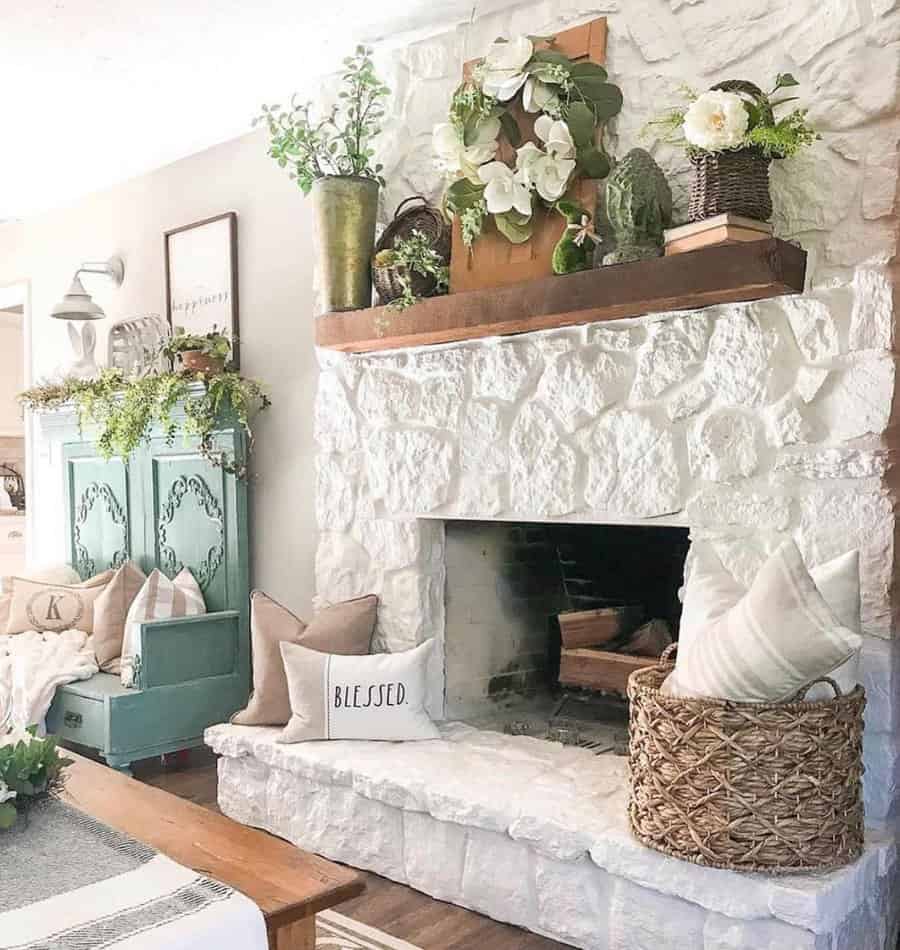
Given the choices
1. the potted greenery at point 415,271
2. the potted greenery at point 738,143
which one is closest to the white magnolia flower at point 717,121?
the potted greenery at point 738,143

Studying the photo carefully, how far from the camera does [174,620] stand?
11.3ft

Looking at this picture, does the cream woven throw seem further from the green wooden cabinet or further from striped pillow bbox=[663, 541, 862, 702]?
the green wooden cabinet

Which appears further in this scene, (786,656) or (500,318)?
(500,318)

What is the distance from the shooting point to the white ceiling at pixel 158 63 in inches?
111

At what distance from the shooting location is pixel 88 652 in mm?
3793

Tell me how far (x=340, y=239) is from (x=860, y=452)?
160cm

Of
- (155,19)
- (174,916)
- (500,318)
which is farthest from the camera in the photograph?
(155,19)

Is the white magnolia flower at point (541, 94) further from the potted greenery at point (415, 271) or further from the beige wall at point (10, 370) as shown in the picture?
the beige wall at point (10, 370)

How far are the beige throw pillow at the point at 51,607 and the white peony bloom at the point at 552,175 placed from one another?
251cm

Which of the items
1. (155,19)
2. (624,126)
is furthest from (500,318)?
(155,19)

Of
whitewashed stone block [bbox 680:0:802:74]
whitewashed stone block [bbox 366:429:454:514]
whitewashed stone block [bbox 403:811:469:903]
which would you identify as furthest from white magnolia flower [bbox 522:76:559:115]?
whitewashed stone block [bbox 403:811:469:903]

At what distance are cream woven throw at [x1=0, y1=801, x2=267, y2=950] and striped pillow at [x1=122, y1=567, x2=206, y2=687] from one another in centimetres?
182

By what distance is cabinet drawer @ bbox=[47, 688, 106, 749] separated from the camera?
336 cm

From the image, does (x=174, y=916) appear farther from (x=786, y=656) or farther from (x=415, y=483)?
(x=415, y=483)
